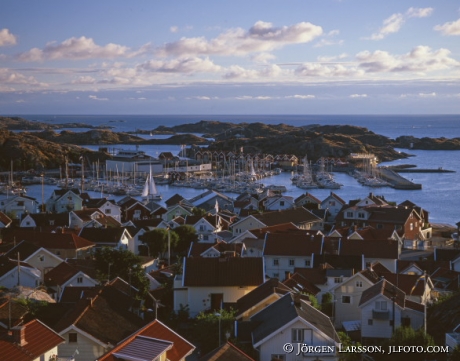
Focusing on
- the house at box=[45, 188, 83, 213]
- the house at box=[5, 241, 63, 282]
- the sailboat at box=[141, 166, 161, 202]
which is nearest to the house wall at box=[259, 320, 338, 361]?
the house at box=[5, 241, 63, 282]

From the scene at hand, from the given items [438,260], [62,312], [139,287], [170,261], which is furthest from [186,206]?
[62,312]

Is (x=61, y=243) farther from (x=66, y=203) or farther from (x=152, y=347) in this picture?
(x=66, y=203)

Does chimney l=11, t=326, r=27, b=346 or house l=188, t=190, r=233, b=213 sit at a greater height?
chimney l=11, t=326, r=27, b=346

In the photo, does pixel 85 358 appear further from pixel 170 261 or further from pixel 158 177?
pixel 158 177

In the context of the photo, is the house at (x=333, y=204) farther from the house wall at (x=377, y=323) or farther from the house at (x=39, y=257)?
the house wall at (x=377, y=323)

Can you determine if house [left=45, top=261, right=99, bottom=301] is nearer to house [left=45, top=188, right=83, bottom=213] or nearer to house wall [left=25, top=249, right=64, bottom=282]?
house wall [left=25, top=249, right=64, bottom=282]

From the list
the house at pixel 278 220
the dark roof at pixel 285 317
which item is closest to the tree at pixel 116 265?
the dark roof at pixel 285 317

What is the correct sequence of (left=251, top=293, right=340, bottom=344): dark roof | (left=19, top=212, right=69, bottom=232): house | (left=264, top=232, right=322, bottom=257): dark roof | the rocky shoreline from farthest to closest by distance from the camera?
the rocky shoreline, (left=19, top=212, right=69, bottom=232): house, (left=264, top=232, right=322, bottom=257): dark roof, (left=251, top=293, right=340, bottom=344): dark roof
